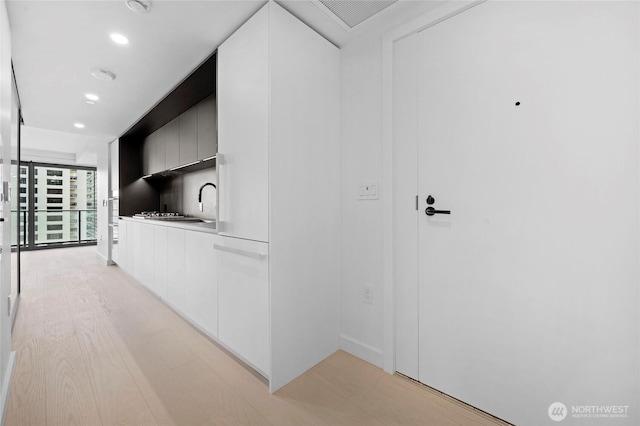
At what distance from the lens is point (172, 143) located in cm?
364

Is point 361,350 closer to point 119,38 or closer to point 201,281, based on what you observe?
point 201,281

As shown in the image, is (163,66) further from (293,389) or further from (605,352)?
(605,352)

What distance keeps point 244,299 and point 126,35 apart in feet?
6.40

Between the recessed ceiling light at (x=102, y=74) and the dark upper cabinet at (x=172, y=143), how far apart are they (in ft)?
3.19

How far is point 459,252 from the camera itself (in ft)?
5.04

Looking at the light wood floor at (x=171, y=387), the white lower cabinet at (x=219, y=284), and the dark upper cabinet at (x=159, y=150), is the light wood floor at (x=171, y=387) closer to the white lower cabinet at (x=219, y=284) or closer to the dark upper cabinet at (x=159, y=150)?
the white lower cabinet at (x=219, y=284)

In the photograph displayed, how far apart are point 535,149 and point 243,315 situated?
1808 millimetres

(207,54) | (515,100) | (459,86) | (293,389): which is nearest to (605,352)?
(515,100)

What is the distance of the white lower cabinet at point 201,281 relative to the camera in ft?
6.98

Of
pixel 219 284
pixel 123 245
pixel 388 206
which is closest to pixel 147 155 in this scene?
pixel 123 245

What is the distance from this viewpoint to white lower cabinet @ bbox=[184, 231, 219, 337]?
83.8 inches

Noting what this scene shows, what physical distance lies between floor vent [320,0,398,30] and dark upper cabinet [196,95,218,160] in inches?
61.5

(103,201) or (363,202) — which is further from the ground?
(103,201)

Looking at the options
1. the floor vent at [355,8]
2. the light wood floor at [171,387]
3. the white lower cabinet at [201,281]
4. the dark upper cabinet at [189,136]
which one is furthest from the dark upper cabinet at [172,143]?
the floor vent at [355,8]
